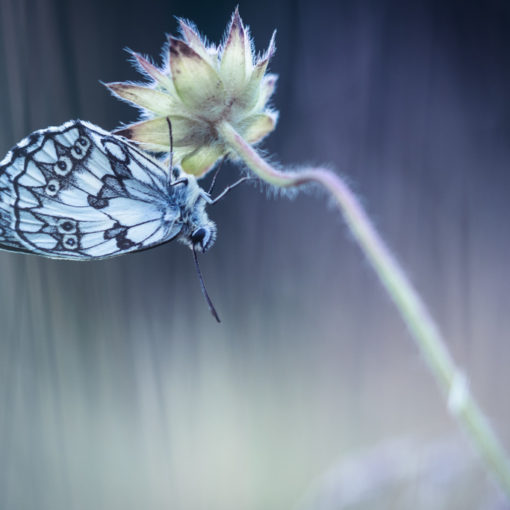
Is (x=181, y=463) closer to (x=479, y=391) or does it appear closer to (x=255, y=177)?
(x=479, y=391)

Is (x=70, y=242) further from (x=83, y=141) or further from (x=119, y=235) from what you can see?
(x=83, y=141)

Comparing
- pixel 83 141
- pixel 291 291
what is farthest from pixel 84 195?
pixel 291 291

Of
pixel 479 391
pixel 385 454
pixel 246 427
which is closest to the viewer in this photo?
pixel 385 454

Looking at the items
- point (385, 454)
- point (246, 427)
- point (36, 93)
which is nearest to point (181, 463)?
point (246, 427)

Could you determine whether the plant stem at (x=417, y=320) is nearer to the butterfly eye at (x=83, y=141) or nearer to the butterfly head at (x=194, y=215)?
the butterfly head at (x=194, y=215)

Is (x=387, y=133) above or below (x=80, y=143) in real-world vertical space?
above

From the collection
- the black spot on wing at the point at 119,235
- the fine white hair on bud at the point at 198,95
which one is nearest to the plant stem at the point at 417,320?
the fine white hair on bud at the point at 198,95

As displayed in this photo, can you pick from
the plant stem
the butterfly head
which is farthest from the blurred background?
the plant stem
